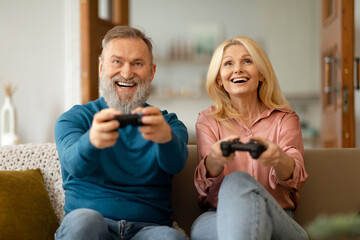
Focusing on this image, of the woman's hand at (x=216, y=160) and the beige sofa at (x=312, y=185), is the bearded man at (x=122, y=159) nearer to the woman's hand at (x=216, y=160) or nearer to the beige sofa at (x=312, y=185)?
the woman's hand at (x=216, y=160)

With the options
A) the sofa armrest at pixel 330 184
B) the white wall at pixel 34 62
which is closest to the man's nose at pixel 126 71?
the sofa armrest at pixel 330 184

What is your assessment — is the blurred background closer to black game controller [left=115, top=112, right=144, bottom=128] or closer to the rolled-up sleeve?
the rolled-up sleeve

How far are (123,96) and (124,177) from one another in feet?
0.96

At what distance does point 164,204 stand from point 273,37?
4776mm

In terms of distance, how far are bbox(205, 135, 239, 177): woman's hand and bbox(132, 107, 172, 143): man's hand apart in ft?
0.56

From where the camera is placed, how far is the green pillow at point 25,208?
5.30ft

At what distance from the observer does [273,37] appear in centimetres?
603

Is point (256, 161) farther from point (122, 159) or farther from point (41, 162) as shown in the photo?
point (41, 162)

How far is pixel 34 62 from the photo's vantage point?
4.39 metres

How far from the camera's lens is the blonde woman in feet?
4.22

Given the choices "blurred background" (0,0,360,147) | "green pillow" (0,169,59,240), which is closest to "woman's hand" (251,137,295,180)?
"green pillow" (0,169,59,240)

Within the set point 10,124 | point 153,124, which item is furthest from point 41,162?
point 10,124

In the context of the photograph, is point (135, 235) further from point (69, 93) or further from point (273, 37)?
point (273, 37)

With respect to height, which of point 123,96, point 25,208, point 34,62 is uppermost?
point 34,62
